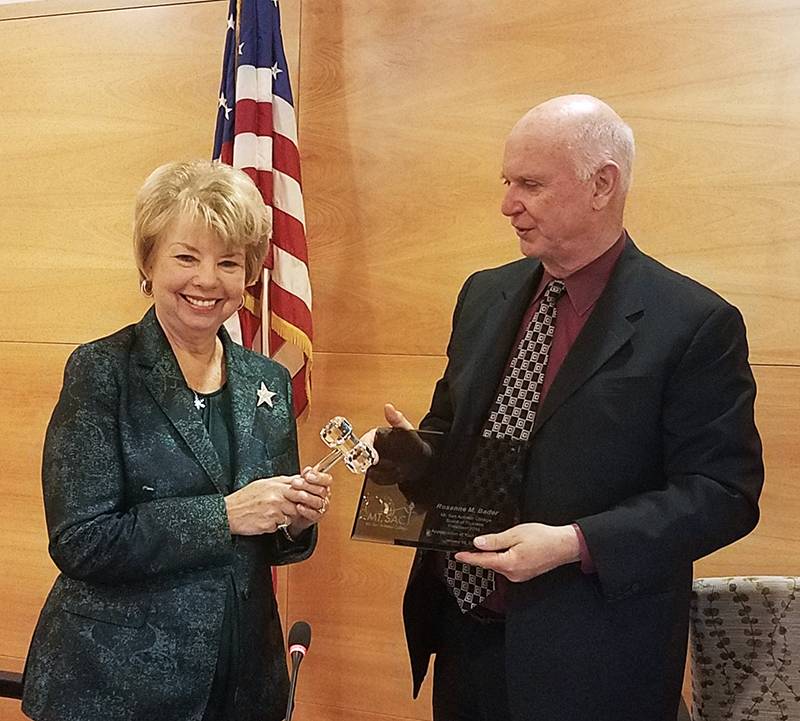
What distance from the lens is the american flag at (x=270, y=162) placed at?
304 cm

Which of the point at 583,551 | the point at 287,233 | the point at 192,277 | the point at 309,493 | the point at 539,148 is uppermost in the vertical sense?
the point at 287,233

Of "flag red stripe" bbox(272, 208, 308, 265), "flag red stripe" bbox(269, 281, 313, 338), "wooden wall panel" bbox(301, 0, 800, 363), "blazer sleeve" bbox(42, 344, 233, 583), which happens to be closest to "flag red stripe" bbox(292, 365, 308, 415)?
"flag red stripe" bbox(269, 281, 313, 338)

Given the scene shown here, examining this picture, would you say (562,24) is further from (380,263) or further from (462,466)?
(462,466)

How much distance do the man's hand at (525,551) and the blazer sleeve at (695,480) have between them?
44 millimetres

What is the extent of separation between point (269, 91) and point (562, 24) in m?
0.92

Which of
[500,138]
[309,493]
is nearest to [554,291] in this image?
[309,493]

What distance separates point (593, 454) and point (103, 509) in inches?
35.3

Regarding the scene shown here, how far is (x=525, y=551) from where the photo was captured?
5.77ft

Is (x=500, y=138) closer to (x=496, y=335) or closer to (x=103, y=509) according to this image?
A: (x=496, y=335)

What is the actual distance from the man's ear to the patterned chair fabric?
93 cm

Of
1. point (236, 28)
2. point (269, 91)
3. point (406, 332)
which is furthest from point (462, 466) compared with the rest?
point (236, 28)

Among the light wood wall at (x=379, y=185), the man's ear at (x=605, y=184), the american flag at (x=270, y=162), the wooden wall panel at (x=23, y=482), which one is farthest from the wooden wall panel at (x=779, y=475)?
the wooden wall panel at (x=23, y=482)

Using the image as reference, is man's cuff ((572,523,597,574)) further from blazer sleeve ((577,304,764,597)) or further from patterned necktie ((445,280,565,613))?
patterned necktie ((445,280,565,613))

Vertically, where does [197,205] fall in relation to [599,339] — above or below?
above
